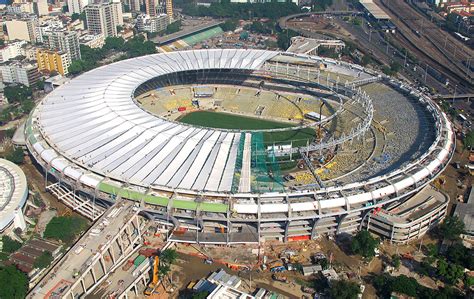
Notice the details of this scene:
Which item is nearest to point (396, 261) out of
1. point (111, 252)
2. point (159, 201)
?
point (159, 201)

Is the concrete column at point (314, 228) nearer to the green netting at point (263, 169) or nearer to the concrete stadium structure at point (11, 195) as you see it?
the green netting at point (263, 169)

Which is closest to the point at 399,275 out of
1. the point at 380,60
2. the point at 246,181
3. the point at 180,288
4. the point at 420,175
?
the point at 420,175

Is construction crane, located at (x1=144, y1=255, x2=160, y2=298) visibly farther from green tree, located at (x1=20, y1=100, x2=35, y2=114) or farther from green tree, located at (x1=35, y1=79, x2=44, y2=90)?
green tree, located at (x1=35, y1=79, x2=44, y2=90)

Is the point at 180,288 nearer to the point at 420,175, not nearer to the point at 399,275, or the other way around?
the point at 399,275

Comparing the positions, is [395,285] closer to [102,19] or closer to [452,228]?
[452,228]

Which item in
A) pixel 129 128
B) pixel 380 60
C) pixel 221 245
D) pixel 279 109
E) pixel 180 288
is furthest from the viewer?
pixel 380 60

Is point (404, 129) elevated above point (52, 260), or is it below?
above
